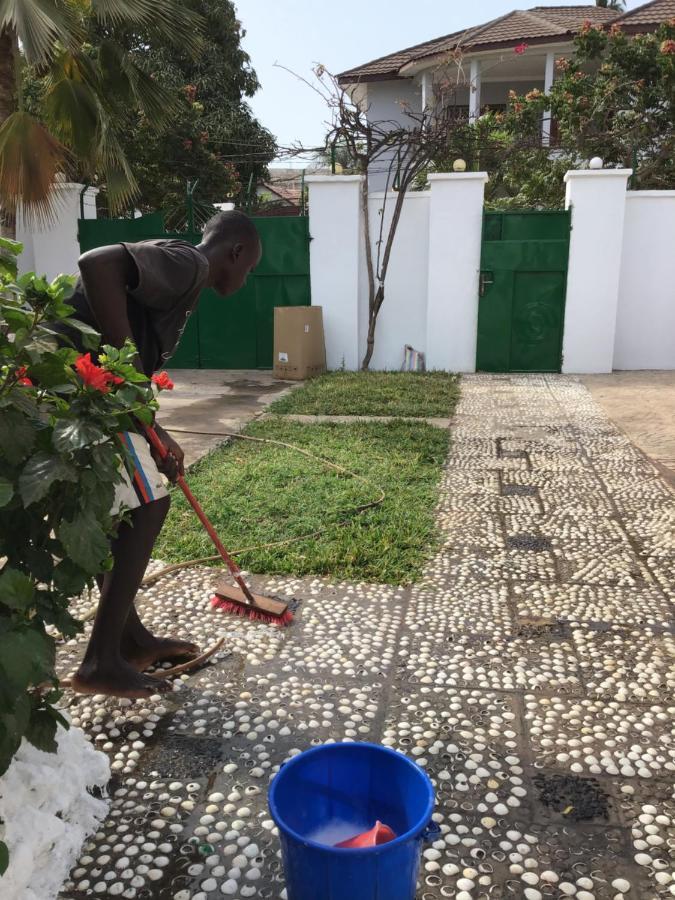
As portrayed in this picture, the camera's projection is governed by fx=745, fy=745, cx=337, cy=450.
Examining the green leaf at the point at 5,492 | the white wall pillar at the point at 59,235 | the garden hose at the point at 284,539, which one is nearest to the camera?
the green leaf at the point at 5,492

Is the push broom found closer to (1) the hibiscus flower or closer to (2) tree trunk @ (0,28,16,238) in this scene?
(1) the hibiscus flower

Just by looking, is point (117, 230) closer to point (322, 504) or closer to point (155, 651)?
point (322, 504)

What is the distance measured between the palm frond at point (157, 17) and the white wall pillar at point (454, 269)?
3716 millimetres

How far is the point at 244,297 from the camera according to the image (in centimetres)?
1119

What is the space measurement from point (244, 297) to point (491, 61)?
12.3m

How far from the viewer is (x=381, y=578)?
139 inches

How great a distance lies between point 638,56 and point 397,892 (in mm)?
13960

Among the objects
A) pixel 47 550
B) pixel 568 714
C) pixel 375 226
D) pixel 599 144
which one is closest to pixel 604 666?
pixel 568 714

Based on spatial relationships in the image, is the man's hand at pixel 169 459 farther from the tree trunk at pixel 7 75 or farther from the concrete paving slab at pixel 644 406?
the tree trunk at pixel 7 75

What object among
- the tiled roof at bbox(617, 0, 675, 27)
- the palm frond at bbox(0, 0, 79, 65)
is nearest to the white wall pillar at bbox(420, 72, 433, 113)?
the tiled roof at bbox(617, 0, 675, 27)

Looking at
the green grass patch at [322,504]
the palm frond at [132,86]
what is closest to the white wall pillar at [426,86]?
the palm frond at [132,86]

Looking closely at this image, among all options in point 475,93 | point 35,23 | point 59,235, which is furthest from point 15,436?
point 475,93

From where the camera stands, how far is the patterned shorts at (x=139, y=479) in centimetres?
223

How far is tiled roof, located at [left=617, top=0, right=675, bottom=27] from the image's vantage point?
58.1ft
